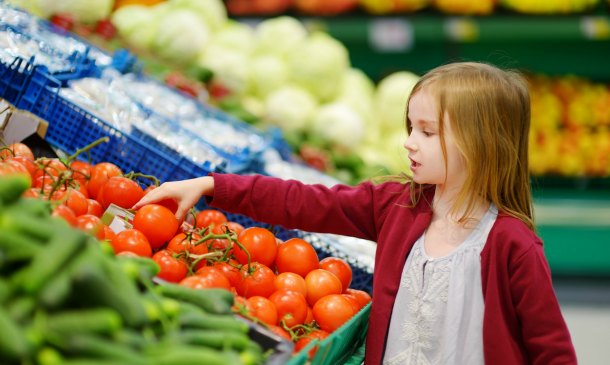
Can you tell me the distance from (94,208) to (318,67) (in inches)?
109

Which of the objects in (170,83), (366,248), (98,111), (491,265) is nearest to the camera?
(491,265)

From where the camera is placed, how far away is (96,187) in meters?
2.17

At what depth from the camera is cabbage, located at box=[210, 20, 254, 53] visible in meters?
4.67

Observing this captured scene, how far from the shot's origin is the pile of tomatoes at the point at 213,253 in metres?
1.79

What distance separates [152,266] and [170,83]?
2.27m

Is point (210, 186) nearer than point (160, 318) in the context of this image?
No

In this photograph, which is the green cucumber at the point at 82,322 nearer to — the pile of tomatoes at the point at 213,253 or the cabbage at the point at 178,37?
the pile of tomatoes at the point at 213,253

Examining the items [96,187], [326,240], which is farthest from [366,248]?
[96,187]

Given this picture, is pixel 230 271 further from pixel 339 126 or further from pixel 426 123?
pixel 339 126

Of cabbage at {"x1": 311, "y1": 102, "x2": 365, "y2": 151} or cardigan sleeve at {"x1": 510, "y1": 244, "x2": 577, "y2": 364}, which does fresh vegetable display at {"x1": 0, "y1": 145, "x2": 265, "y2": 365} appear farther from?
cabbage at {"x1": 311, "y1": 102, "x2": 365, "y2": 151}

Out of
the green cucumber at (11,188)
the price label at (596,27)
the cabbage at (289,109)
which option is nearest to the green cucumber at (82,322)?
the green cucumber at (11,188)

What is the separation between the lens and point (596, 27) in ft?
18.0

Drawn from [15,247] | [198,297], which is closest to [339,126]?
[198,297]

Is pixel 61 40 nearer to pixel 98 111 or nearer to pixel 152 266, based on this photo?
pixel 98 111
